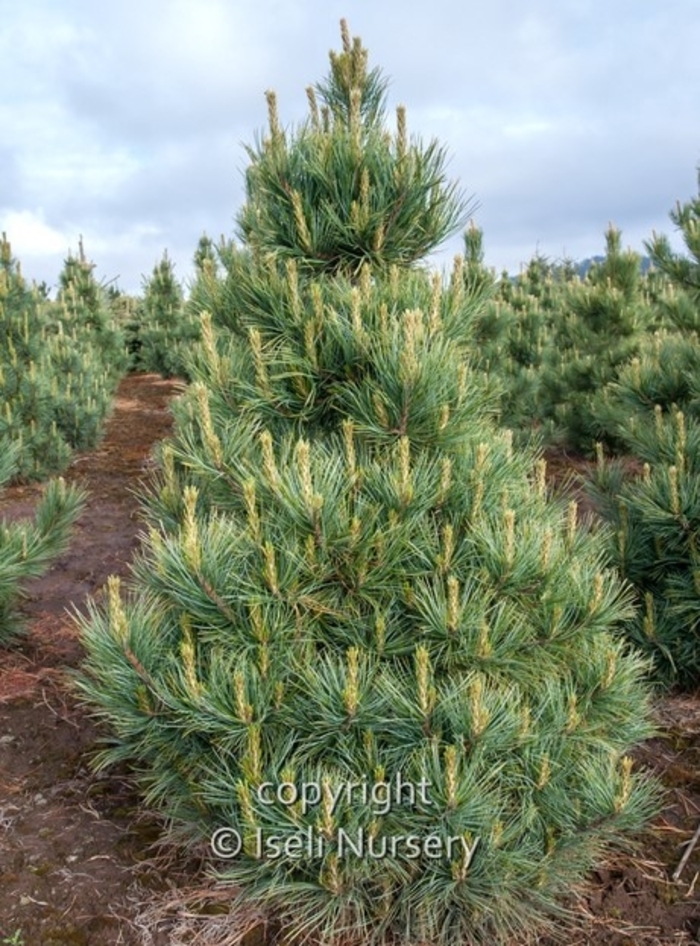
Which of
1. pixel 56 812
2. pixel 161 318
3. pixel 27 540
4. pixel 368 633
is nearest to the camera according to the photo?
pixel 368 633

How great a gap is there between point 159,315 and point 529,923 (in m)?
16.2

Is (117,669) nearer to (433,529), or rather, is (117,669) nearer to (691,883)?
(433,529)

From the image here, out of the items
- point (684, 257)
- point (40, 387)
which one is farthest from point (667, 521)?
point (40, 387)

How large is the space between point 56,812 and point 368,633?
5.27 feet

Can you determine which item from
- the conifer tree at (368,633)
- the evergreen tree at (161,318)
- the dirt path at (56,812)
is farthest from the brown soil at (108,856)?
the evergreen tree at (161,318)

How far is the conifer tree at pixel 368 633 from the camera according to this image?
2.30m

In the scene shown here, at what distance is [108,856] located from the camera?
288 cm

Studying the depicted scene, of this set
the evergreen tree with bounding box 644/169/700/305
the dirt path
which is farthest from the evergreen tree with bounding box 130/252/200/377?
the evergreen tree with bounding box 644/169/700/305

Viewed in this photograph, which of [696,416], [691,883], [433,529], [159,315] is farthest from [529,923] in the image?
[159,315]

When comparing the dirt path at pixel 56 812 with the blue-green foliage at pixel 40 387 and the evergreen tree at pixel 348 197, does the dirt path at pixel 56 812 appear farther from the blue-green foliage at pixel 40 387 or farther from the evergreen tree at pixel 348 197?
the blue-green foliage at pixel 40 387

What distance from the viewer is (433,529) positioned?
2.52 metres

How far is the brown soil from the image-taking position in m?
2.54

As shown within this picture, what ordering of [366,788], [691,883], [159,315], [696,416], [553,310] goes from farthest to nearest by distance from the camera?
[159,315], [553,310], [696,416], [691,883], [366,788]

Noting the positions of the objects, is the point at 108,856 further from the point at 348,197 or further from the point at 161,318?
the point at 161,318
